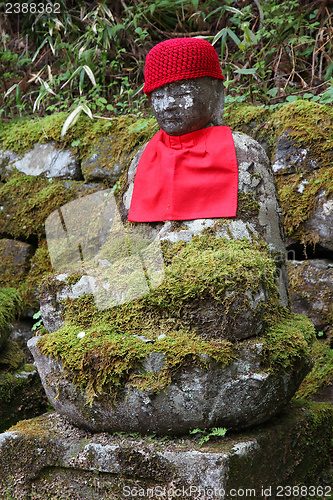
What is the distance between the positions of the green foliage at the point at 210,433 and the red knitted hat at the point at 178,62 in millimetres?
1503

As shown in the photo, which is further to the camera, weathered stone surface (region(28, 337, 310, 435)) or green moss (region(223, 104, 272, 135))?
green moss (region(223, 104, 272, 135))

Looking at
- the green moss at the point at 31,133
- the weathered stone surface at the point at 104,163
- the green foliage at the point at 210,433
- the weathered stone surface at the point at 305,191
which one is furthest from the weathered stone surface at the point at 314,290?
the green moss at the point at 31,133

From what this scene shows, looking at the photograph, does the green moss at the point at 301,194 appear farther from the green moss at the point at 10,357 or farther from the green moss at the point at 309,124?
the green moss at the point at 10,357

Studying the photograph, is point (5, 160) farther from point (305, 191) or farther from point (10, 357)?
point (305, 191)

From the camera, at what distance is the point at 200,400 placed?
183cm

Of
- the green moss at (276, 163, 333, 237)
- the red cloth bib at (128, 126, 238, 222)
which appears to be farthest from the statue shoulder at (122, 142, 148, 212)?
the green moss at (276, 163, 333, 237)

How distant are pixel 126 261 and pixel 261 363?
2.49ft

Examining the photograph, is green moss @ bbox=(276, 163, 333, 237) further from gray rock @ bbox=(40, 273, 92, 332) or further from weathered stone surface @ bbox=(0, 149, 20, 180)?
weathered stone surface @ bbox=(0, 149, 20, 180)

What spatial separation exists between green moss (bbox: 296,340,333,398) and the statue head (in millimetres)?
1770

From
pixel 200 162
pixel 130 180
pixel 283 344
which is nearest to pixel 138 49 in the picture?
pixel 130 180

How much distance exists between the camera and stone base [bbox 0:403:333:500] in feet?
5.83

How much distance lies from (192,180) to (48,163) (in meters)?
2.23

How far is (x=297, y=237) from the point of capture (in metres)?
3.39

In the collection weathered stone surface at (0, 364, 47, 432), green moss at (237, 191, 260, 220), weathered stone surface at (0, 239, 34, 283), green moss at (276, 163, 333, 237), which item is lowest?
weathered stone surface at (0, 364, 47, 432)
